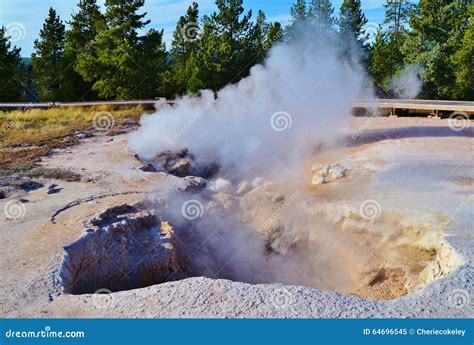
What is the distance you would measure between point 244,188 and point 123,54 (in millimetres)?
16271

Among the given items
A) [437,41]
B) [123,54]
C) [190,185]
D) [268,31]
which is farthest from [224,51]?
[190,185]

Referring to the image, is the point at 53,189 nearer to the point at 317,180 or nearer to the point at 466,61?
the point at 317,180

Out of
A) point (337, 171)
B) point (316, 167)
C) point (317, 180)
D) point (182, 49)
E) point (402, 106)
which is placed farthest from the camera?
point (182, 49)

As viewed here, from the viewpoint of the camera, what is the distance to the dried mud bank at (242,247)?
A: 6.45 m

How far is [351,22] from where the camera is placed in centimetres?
3180

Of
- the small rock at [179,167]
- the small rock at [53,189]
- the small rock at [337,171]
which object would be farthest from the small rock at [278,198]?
the small rock at [53,189]

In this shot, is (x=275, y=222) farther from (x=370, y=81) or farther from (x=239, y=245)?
(x=370, y=81)

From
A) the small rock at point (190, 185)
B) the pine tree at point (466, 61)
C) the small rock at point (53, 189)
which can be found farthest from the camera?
the pine tree at point (466, 61)

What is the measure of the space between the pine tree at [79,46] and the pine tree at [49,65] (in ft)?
1.86

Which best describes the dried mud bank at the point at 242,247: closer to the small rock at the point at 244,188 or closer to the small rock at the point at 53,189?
the small rock at the point at 244,188

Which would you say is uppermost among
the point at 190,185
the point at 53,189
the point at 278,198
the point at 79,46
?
the point at 79,46

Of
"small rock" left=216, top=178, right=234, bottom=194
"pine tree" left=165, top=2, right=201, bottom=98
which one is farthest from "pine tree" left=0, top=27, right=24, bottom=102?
"small rock" left=216, top=178, right=234, bottom=194
